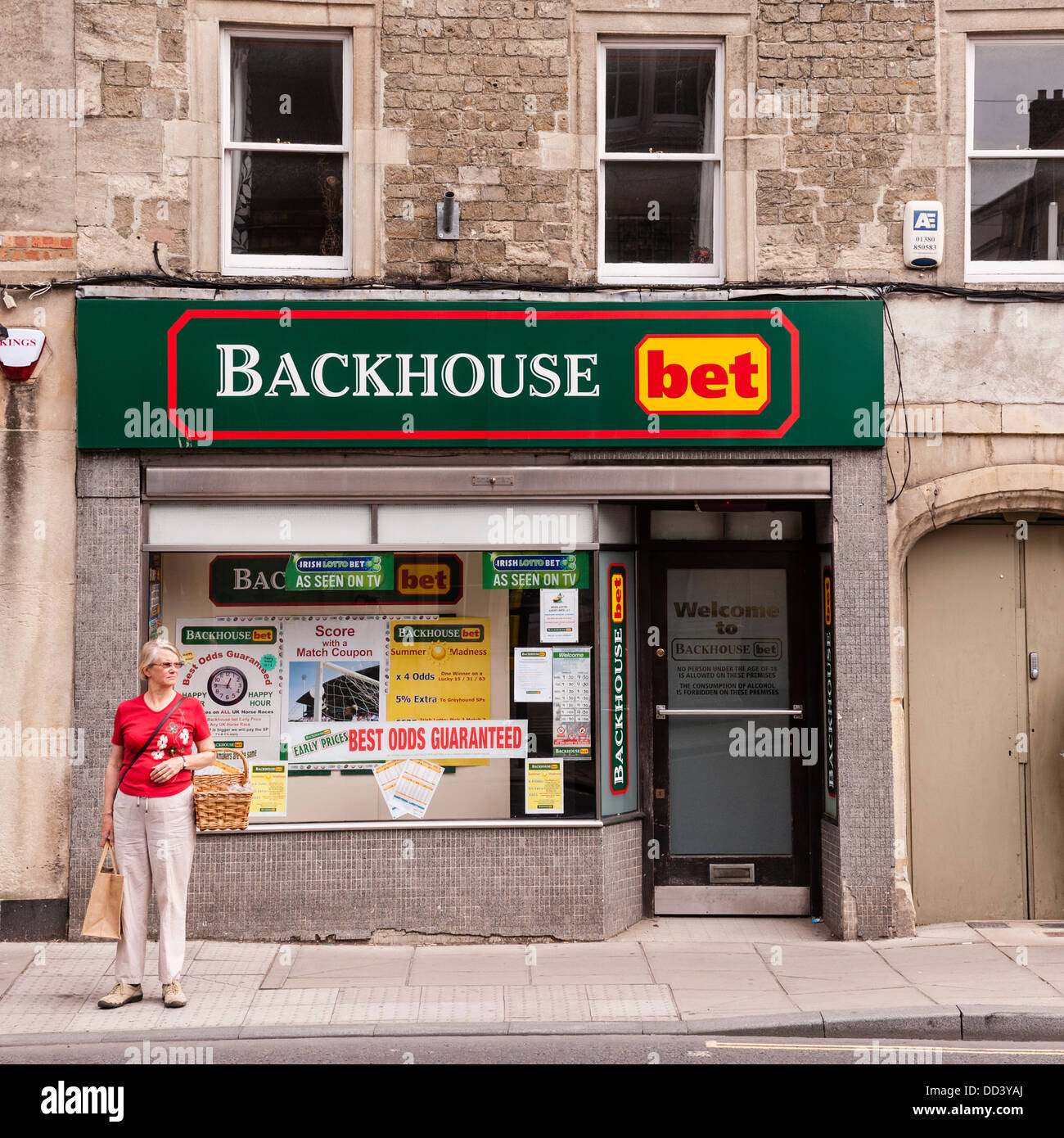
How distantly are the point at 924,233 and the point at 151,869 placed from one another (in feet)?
21.1

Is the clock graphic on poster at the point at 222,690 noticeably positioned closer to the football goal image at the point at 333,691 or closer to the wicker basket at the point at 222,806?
the football goal image at the point at 333,691

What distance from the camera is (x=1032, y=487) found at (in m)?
8.06

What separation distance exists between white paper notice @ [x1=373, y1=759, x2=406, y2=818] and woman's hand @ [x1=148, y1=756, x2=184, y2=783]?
1.95 metres

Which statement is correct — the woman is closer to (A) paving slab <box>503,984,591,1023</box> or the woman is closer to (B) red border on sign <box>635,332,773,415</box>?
(A) paving slab <box>503,984,591,1023</box>

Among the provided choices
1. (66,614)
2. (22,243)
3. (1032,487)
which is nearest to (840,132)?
(1032,487)

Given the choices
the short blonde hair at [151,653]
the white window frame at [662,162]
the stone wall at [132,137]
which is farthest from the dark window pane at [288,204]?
the short blonde hair at [151,653]

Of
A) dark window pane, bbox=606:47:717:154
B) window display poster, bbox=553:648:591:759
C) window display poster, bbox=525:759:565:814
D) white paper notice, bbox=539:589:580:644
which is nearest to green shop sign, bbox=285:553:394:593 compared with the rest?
white paper notice, bbox=539:589:580:644

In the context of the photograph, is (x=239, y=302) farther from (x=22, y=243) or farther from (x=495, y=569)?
(x=495, y=569)

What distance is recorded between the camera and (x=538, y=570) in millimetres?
8055

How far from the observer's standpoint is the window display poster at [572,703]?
8.07 meters

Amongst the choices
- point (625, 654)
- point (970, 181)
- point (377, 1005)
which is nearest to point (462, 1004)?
point (377, 1005)

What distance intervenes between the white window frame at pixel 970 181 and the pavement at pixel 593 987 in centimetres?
458

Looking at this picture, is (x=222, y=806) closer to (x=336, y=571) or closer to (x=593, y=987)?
(x=336, y=571)
